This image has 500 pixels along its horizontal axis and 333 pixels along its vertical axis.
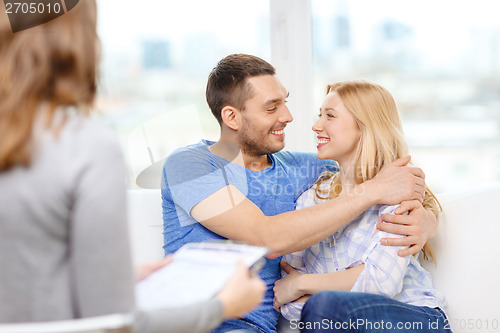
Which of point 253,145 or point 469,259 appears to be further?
point 253,145

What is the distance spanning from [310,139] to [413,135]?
481mm

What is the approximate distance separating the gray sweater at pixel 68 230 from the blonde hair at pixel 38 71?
0.03 m

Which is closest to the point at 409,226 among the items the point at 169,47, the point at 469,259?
the point at 469,259

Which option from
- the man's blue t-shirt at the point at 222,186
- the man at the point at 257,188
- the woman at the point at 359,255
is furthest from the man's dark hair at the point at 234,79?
the woman at the point at 359,255

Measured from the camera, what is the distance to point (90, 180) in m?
0.75

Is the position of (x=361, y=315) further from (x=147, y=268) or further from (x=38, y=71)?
(x=38, y=71)

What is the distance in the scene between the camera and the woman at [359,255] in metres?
1.37

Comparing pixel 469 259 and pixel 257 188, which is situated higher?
pixel 257 188

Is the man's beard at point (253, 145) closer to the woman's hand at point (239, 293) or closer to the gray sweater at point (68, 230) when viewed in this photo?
the woman's hand at point (239, 293)

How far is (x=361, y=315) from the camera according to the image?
132cm

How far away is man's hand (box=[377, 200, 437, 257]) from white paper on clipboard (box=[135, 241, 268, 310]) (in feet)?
1.93

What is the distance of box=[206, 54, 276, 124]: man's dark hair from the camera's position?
70.5 inches

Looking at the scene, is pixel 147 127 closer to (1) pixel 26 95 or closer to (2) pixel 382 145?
(2) pixel 382 145

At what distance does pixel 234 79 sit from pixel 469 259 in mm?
946
